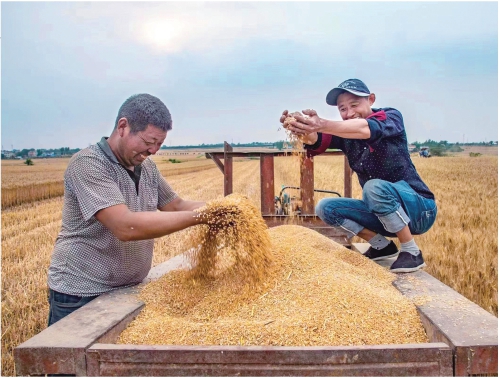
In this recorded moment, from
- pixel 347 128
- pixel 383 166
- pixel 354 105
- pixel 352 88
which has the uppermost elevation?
pixel 352 88

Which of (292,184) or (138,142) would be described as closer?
(138,142)

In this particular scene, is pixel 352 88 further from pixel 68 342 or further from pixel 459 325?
pixel 68 342

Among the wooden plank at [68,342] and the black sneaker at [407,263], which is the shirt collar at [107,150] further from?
the black sneaker at [407,263]

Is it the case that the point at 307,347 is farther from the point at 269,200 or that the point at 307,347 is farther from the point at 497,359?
the point at 269,200

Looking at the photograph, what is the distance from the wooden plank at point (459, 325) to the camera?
75.7 inches

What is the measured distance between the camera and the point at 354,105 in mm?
3289

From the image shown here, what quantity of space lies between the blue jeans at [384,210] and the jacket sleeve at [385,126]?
0.33 meters

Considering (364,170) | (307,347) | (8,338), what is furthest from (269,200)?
(307,347)

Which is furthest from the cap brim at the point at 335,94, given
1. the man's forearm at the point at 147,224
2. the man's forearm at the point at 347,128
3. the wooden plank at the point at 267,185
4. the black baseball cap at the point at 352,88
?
the wooden plank at the point at 267,185

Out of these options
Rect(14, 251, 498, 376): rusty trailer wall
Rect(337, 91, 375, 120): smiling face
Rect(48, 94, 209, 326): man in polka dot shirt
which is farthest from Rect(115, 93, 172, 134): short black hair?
Rect(337, 91, 375, 120): smiling face

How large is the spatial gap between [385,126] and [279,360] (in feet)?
5.92

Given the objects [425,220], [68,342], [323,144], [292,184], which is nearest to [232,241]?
[68,342]

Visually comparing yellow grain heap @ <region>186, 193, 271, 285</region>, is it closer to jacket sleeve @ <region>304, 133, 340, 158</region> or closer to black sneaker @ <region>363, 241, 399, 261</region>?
jacket sleeve @ <region>304, 133, 340, 158</region>

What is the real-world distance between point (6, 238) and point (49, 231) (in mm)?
655
